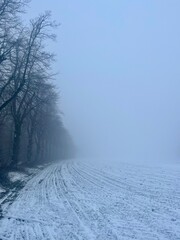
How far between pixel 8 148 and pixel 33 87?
2678 cm

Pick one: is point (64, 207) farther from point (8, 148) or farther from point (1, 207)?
point (8, 148)

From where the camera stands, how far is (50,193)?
2397 cm

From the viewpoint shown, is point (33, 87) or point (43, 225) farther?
point (33, 87)

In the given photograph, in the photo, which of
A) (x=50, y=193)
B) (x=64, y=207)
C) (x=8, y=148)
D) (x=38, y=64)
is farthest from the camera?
(x=8, y=148)

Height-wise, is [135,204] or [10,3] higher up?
[10,3]

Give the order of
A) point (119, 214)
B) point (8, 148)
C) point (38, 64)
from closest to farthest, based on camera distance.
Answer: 1. point (119, 214)
2. point (38, 64)
3. point (8, 148)

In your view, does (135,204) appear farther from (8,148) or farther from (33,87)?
(8,148)

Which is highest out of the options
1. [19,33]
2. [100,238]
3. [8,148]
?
[19,33]

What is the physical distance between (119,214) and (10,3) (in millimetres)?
16725

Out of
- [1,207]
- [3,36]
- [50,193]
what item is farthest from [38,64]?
[1,207]

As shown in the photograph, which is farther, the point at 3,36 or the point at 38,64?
the point at 38,64

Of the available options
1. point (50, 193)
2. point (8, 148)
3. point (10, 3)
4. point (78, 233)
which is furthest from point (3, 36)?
point (8, 148)

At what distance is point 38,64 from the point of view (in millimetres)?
36562

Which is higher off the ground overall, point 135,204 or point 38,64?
point 38,64
